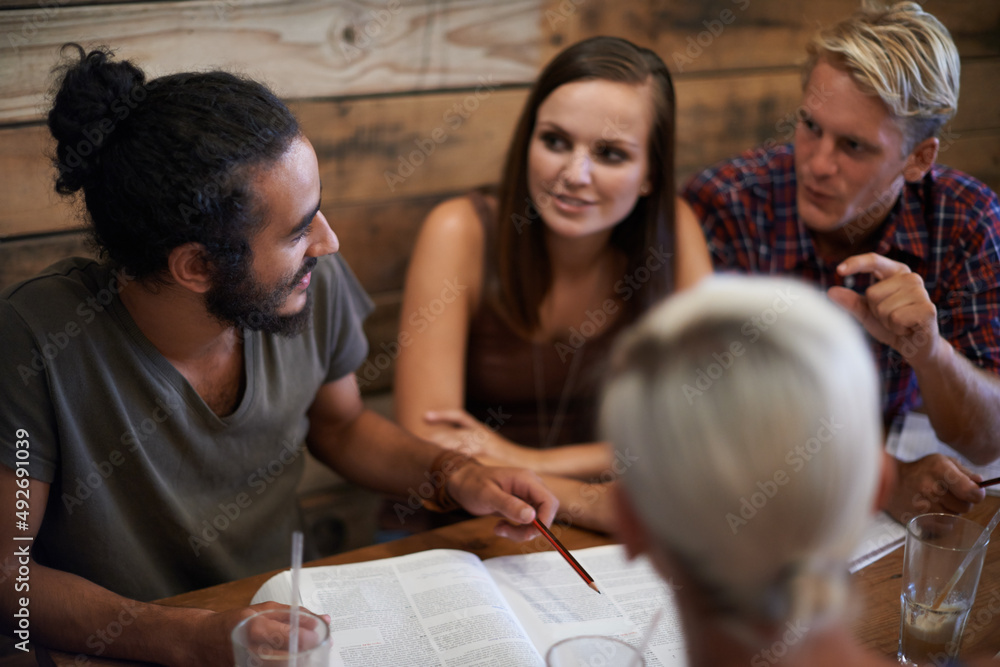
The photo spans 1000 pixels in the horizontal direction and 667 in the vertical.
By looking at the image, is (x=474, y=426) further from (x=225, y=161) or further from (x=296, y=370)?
(x=225, y=161)

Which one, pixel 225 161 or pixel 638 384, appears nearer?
pixel 638 384

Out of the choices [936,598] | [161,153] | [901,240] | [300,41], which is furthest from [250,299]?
→ [901,240]

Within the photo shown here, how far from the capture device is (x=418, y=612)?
1.02m

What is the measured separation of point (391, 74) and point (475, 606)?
47.8 inches

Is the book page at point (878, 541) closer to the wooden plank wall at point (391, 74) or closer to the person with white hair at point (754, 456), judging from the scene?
the person with white hair at point (754, 456)

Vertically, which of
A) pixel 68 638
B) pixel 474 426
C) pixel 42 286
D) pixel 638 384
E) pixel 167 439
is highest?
pixel 638 384

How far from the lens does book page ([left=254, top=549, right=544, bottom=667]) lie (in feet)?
3.10

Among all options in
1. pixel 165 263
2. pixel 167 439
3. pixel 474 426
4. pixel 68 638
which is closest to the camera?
pixel 68 638

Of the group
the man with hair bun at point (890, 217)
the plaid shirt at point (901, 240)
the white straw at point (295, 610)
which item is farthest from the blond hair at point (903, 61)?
the white straw at point (295, 610)

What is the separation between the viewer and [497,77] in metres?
1.94

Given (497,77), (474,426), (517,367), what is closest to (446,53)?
(497,77)

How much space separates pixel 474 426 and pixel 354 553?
1.68ft

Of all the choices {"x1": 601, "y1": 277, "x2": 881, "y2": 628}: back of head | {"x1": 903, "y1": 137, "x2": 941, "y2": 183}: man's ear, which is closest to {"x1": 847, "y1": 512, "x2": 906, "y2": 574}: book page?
{"x1": 601, "y1": 277, "x2": 881, "y2": 628}: back of head

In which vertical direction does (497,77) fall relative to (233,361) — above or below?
above
